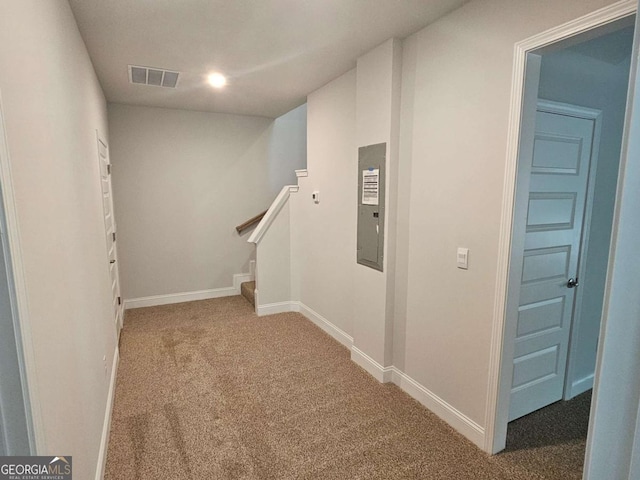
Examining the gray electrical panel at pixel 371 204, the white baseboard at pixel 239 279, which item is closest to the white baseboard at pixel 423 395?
the gray electrical panel at pixel 371 204

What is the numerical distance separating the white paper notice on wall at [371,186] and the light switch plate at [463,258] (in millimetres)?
789

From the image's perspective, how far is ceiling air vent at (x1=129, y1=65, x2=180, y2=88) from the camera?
309 cm

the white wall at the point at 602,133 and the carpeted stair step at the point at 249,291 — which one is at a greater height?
the white wall at the point at 602,133

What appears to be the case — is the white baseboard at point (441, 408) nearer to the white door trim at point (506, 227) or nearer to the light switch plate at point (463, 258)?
the white door trim at point (506, 227)

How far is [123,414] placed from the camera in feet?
7.98

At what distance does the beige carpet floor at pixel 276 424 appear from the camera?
6.41 ft

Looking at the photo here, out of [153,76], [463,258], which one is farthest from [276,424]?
[153,76]

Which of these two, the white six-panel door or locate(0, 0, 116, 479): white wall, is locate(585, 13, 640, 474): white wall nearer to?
locate(0, 0, 116, 479): white wall

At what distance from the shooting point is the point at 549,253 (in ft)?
7.67

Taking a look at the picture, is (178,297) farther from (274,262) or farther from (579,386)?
(579,386)

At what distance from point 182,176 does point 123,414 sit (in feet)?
9.98

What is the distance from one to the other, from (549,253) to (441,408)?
1.25 metres

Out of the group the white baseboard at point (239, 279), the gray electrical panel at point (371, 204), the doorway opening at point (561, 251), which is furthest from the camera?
the white baseboard at point (239, 279)

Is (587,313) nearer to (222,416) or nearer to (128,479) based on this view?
(222,416)
